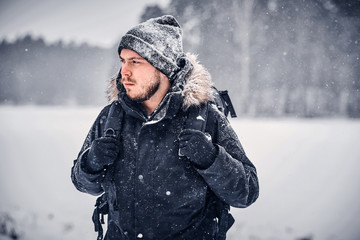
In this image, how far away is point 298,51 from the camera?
17.0m

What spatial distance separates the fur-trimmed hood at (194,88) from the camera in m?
1.62

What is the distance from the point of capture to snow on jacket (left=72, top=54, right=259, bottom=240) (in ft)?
4.90

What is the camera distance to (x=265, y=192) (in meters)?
5.13

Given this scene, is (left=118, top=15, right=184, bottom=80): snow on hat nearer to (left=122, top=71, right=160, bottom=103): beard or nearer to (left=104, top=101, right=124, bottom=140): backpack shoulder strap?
(left=122, top=71, right=160, bottom=103): beard

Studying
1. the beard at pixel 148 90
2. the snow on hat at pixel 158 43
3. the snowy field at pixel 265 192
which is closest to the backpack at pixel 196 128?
the beard at pixel 148 90

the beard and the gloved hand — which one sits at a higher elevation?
the beard

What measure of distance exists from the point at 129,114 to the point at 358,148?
8.24m

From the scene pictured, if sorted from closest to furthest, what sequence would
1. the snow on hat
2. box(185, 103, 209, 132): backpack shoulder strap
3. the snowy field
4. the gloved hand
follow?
the gloved hand < box(185, 103, 209, 132): backpack shoulder strap < the snow on hat < the snowy field

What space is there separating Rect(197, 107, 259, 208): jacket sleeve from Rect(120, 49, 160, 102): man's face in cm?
46

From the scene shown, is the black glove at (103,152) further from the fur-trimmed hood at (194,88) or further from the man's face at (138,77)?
the fur-trimmed hood at (194,88)

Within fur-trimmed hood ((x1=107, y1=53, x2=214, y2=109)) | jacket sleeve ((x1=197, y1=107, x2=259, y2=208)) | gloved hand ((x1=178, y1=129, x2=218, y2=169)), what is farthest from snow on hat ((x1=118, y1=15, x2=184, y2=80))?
gloved hand ((x1=178, y1=129, x2=218, y2=169))

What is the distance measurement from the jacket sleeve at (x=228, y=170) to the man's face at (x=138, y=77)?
46 centimetres

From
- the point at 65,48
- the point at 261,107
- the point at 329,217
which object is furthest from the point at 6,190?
the point at 65,48

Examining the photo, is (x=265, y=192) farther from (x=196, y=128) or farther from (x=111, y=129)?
(x=111, y=129)
